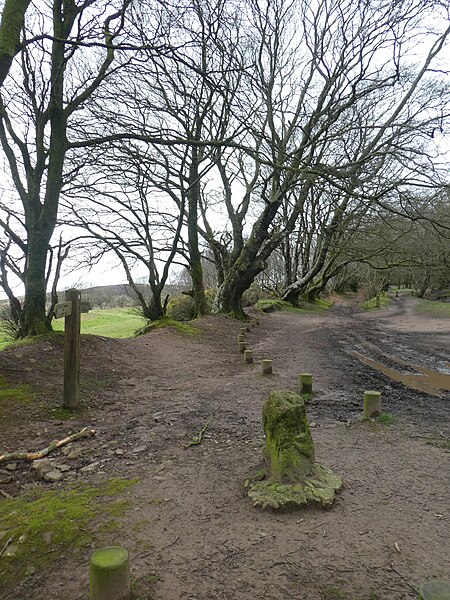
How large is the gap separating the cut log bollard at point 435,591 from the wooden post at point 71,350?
4459 mm

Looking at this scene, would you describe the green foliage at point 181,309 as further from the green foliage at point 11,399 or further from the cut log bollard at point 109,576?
the cut log bollard at point 109,576

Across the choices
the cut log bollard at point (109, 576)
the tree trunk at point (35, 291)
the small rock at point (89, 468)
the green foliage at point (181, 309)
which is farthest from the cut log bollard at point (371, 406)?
the green foliage at point (181, 309)

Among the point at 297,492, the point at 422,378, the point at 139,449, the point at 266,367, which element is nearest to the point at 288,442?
the point at 297,492

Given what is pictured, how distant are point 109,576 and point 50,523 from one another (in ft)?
3.42

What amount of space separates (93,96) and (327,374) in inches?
306

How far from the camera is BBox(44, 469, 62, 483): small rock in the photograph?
3535mm

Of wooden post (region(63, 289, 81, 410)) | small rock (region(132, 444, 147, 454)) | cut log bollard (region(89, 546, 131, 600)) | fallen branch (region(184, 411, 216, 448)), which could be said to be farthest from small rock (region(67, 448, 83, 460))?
cut log bollard (region(89, 546, 131, 600))

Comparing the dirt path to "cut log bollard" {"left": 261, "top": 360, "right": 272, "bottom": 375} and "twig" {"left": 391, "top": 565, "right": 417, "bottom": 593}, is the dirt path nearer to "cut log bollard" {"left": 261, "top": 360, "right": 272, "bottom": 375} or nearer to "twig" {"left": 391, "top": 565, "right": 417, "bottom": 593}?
"twig" {"left": 391, "top": 565, "right": 417, "bottom": 593}

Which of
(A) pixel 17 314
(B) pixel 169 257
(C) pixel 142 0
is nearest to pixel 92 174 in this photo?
(B) pixel 169 257

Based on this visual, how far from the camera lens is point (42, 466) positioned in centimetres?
369

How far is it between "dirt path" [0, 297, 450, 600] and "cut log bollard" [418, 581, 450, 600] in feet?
2.17

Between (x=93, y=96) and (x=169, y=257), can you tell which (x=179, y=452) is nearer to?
(x=93, y=96)

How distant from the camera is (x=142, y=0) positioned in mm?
6594

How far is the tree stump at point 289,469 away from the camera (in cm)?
300
